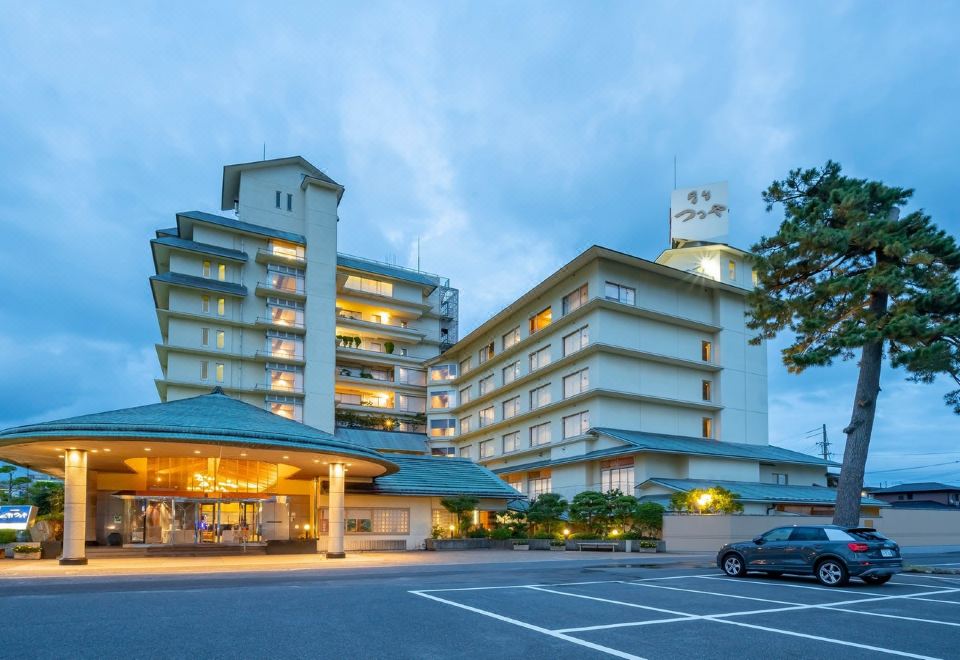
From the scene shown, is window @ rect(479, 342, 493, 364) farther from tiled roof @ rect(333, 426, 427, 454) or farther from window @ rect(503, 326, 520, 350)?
tiled roof @ rect(333, 426, 427, 454)

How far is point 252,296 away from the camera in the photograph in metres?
58.2

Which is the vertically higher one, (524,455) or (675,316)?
(675,316)

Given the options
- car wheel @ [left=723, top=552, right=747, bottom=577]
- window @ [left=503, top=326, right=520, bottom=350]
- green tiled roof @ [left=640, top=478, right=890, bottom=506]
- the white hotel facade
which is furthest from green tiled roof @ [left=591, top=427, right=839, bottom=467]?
car wheel @ [left=723, top=552, right=747, bottom=577]

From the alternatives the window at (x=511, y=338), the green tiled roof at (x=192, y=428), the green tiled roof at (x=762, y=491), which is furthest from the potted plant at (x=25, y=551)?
the window at (x=511, y=338)

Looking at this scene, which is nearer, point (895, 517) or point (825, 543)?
point (825, 543)

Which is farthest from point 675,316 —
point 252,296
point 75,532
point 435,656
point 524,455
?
point 435,656

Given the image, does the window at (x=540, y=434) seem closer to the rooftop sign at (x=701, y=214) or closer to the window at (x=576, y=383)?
the window at (x=576, y=383)

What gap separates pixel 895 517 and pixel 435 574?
3570cm

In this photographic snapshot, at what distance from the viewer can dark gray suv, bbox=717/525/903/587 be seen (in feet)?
55.6

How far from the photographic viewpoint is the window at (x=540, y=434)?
52.4 metres

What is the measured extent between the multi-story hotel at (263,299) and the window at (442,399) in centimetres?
520

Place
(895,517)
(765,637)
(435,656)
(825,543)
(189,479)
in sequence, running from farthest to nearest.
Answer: (895,517)
(189,479)
(825,543)
(765,637)
(435,656)

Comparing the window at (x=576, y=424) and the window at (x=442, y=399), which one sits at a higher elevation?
the window at (x=442, y=399)

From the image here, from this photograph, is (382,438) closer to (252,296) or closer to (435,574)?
(252,296)
